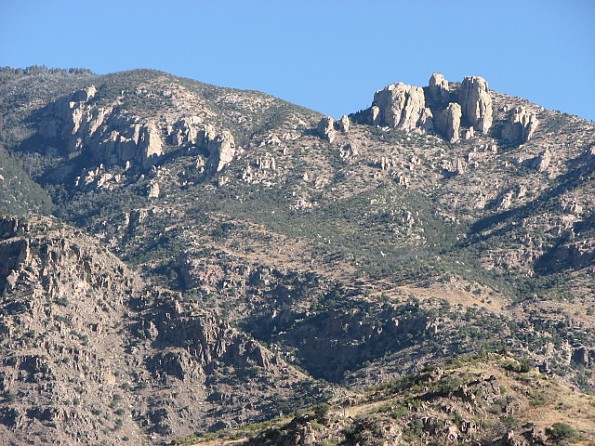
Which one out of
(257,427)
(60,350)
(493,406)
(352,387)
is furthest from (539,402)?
(60,350)

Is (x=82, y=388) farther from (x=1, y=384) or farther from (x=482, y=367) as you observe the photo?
(x=482, y=367)

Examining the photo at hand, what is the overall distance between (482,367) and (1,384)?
79763 mm

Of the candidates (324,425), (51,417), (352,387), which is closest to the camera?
(324,425)

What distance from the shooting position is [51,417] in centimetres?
18212

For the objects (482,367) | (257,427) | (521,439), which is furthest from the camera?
(257,427)

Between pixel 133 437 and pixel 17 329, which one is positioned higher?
pixel 17 329

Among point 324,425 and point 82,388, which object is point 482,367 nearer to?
point 324,425

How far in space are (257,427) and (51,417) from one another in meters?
51.5

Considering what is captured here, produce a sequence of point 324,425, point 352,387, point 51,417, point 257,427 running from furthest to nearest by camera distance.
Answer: point 352,387 < point 51,417 < point 257,427 < point 324,425

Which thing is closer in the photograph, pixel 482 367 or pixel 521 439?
pixel 521 439

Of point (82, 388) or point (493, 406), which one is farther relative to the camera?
point (82, 388)

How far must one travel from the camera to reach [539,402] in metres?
118

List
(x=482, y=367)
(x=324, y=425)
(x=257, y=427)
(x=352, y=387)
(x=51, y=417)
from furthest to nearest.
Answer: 1. (x=352, y=387)
2. (x=51, y=417)
3. (x=257, y=427)
4. (x=482, y=367)
5. (x=324, y=425)

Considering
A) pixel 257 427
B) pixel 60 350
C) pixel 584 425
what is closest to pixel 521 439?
pixel 584 425
